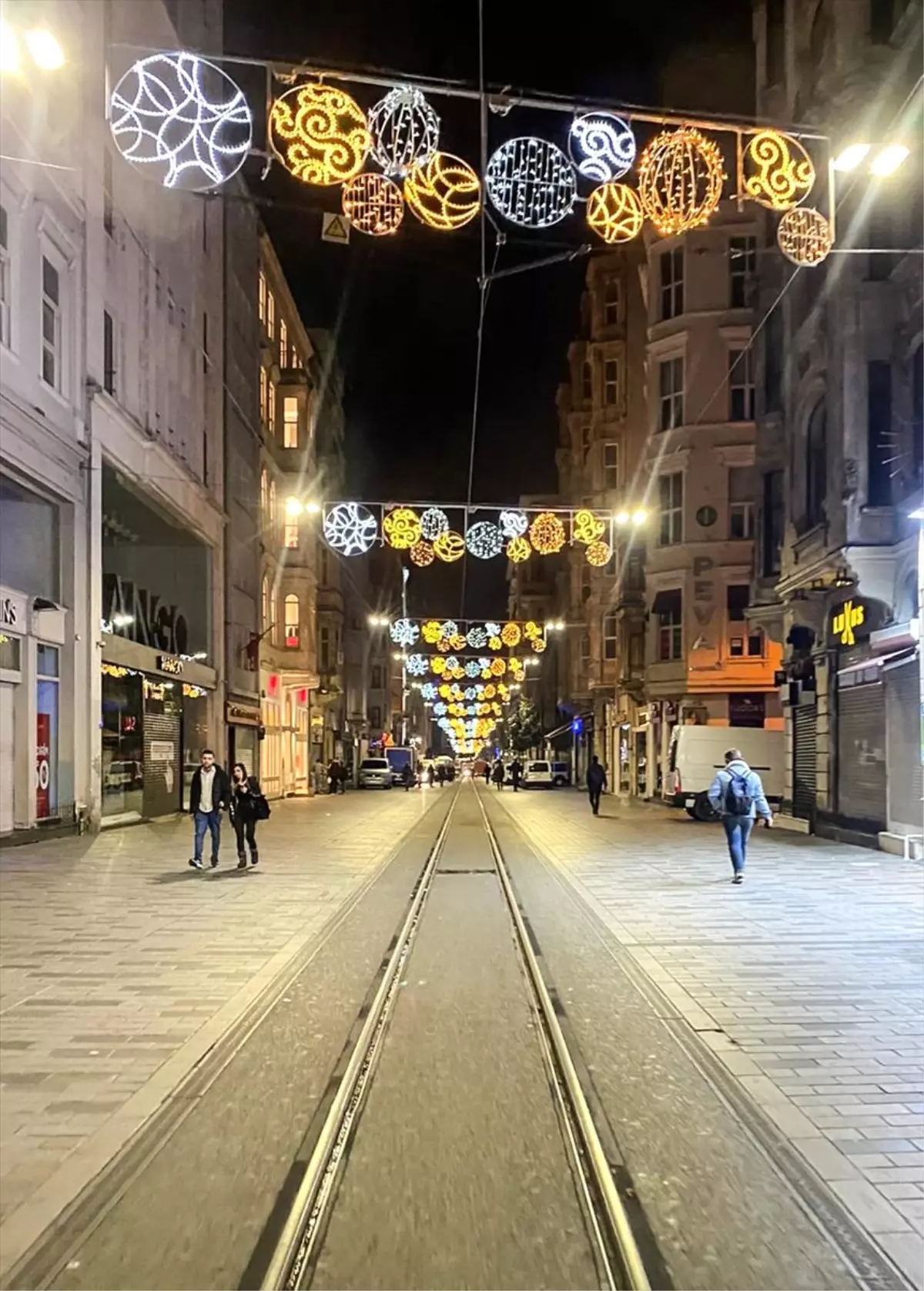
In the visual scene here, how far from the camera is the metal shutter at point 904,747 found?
19.4 meters

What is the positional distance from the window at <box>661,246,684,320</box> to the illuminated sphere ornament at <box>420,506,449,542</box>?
737 inches

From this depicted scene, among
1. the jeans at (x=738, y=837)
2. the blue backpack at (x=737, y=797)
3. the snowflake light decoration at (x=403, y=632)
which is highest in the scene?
the snowflake light decoration at (x=403, y=632)

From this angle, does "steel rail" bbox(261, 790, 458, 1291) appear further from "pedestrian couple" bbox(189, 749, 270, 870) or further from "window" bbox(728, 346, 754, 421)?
"window" bbox(728, 346, 754, 421)

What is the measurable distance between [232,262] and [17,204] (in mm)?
18631

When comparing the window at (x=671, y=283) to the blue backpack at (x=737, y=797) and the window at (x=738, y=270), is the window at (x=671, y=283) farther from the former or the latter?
the blue backpack at (x=737, y=797)

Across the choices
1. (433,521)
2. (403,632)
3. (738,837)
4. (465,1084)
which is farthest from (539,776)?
(465,1084)

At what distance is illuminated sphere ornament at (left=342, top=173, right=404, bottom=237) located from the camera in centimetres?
1070

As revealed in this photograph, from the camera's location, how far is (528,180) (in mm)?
10219

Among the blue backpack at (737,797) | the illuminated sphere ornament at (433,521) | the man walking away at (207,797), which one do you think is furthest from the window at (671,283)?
the man walking away at (207,797)

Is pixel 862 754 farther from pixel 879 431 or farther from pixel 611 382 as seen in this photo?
pixel 611 382

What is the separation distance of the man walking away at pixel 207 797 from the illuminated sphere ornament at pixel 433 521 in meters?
8.29

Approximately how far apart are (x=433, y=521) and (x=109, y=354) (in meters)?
8.19

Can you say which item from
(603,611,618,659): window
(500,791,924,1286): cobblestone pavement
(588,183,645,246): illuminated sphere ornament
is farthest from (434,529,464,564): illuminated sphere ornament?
(603,611,618,659): window

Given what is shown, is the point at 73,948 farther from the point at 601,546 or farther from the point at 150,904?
the point at 601,546
